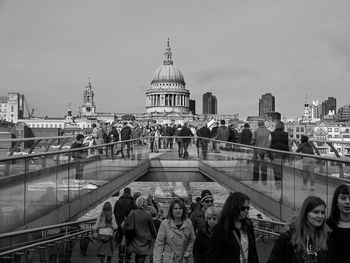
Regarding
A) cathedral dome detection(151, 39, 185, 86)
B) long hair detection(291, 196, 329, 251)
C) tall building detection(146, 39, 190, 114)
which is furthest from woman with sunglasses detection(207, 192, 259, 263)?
cathedral dome detection(151, 39, 185, 86)

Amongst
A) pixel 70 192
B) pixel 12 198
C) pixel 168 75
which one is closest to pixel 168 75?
pixel 168 75

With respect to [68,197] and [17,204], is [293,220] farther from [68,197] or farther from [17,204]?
[68,197]

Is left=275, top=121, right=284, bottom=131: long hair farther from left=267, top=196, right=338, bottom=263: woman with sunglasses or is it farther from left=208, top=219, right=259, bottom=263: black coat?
left=267, top=196, right=338, bottom=263: woman with sunglasses

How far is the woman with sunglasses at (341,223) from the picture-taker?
468 centimetres

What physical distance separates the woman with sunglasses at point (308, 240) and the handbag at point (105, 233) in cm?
520

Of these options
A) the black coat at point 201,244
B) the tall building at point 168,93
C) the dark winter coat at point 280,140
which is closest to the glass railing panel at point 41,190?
the black coat at point 201,244

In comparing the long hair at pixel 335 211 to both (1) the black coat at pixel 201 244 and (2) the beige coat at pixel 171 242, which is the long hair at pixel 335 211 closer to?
(1) the black coat at pixel 201 244

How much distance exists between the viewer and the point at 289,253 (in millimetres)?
4586

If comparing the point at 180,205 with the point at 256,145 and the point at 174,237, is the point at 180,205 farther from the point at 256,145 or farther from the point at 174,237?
the point at 256,145

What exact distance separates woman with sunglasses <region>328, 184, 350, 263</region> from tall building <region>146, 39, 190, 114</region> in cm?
17519

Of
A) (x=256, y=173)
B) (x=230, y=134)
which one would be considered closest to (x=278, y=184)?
(x=256, y=173)

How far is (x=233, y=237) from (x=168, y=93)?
6978 inches

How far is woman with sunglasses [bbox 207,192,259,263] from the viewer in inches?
194

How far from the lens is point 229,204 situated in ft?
16.4
